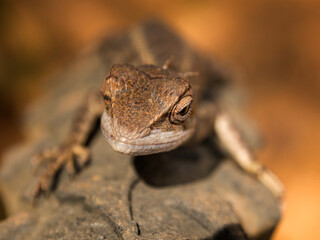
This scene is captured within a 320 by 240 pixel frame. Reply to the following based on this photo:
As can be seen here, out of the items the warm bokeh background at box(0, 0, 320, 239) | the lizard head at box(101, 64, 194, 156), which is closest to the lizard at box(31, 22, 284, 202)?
the lizard head at box(101, 64, 194, 156)

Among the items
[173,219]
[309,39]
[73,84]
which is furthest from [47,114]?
[309,39]

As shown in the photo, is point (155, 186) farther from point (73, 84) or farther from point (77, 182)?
point (73, 84)

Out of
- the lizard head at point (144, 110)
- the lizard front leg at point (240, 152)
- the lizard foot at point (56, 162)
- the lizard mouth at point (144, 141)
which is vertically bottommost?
the lizard foot at point (56, 162)

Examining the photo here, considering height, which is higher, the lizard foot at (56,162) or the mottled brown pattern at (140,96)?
the mottled brown pattern at (140,96)

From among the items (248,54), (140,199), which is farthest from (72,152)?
(248,54)

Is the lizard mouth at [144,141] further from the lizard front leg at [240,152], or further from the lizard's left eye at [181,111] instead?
the lizard front leg at [240,152]

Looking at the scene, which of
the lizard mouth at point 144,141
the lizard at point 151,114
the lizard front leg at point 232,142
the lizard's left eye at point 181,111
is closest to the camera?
the lizard mouth at point 144,141

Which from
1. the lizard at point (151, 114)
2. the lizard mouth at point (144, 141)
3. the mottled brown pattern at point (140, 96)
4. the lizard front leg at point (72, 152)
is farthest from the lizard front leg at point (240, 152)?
the lizard front leg at point (72, 152)

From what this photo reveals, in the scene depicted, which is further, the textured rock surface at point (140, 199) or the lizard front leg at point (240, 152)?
the lizard front leg at point (240, 152)

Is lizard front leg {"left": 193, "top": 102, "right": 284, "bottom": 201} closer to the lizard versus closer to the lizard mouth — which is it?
the lizard
